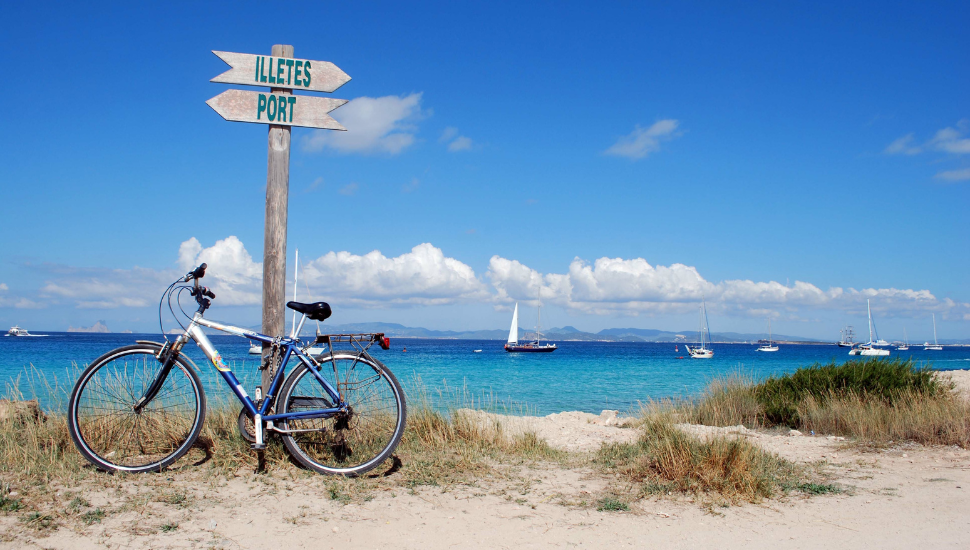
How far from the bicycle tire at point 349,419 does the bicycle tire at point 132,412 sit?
74cm

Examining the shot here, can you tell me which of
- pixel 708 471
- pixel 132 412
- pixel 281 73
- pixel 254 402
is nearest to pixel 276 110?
pixel 281 73

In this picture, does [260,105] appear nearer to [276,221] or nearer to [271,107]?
[271,107]

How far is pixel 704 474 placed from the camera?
447cm

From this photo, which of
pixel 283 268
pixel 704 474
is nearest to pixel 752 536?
pixel 704 474

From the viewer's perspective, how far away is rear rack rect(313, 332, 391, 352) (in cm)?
456

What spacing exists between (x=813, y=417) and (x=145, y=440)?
8517mm

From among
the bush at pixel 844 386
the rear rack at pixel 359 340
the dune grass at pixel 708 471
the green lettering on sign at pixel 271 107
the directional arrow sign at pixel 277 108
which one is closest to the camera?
the dune grass at pixel 708 471

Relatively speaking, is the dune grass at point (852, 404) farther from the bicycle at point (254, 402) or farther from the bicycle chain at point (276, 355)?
the bicycle chain at point (276, 355)

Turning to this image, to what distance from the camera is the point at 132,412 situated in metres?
4.64

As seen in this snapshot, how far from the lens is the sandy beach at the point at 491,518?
11.0 ft

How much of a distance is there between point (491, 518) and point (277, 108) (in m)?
3.97

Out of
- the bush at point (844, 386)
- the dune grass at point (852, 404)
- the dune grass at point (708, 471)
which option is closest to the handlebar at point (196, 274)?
the dune grass at point (708, 471)

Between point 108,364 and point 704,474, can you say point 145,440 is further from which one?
point 704,474

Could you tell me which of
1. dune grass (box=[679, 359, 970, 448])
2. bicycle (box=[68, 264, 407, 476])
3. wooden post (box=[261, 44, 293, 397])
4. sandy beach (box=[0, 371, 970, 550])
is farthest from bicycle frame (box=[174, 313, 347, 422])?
dune grass (box=[679, 359, 970, 448])
